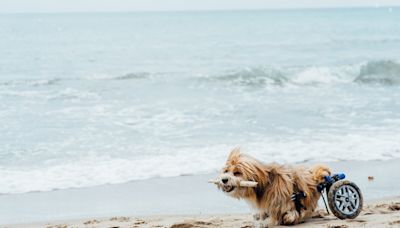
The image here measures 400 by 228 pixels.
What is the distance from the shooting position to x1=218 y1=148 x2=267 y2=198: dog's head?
4.62m

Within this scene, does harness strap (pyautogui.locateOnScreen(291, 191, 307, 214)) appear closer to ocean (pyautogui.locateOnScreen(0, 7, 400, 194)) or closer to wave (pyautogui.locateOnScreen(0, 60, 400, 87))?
ocean (pyautogui.locateOnScreen(0, 7, 400, 194))

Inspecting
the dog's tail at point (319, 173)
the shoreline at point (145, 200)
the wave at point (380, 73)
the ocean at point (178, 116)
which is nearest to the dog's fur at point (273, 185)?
the dog's tail at point (319, 173)

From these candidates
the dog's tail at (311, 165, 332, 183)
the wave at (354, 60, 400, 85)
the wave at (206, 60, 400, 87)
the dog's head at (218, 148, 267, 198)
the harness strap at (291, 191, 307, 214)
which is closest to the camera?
the dog's head at (218, 148, 267, 198)

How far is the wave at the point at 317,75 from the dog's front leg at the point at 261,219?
15.3 meters

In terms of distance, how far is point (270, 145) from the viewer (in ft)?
32.9

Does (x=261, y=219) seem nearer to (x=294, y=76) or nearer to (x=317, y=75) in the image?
(x=294, y=76)

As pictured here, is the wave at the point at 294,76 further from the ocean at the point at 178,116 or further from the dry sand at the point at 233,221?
the dry sand at the point at 233,221

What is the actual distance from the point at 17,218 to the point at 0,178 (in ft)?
5.97

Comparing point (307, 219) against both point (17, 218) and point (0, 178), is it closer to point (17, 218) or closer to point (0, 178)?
point (17, 218)

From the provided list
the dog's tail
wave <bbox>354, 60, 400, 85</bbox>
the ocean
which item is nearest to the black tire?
the dog's tail

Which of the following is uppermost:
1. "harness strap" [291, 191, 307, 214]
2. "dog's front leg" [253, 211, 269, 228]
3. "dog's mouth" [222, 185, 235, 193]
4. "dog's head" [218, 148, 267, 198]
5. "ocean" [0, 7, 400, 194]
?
"ocean" [0, 7, 400, 194]

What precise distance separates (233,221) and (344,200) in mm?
1074

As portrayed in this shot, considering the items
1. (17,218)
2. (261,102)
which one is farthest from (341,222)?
(261,102)

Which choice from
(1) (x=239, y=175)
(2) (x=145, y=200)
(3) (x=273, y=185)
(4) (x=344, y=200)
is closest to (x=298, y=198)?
(3) (x=273, y=185)
